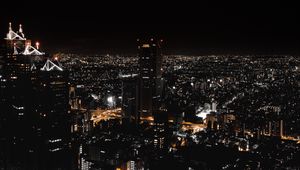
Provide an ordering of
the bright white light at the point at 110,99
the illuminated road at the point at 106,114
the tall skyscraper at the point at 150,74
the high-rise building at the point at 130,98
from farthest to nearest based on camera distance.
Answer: the bright white light at the point at 110,99, the tall skyscraper at the point at 150,74, the high-rise building at the point at 130,98, the illuminated road at the point at 106,114

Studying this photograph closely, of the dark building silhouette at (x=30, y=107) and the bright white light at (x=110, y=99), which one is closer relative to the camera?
the dark building silhouette at (x=30, y=107)

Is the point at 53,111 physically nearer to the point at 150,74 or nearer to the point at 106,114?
the point at 106,114

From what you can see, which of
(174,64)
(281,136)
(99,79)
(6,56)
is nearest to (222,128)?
(281,136)

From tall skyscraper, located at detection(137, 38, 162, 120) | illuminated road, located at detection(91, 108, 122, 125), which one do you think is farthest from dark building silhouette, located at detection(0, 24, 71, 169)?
tall skyscraper, located at detection(137, 38, 162, 120)

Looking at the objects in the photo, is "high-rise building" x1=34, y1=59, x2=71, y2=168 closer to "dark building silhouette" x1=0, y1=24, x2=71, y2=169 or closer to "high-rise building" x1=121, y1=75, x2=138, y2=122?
"dark building silhouette" x1=0, y1=24, x2=71, y2=169

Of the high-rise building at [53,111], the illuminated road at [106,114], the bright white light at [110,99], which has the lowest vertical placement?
the illuminated road at [106,114]

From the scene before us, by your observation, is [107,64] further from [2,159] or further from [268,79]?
[2,159]

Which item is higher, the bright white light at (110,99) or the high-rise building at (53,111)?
the high-rise building at (53,111)

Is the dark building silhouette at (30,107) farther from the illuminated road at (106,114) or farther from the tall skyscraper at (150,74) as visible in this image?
the tall skyscraper at (150,74)

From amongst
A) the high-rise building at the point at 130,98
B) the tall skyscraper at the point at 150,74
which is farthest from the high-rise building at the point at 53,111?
the tall skyscraper at the point at 150,74
